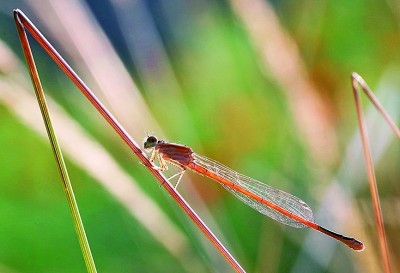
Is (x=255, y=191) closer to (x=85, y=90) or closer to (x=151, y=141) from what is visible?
(x=151, y=141)

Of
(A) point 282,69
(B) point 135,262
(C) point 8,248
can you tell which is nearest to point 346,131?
(A) point 282,69

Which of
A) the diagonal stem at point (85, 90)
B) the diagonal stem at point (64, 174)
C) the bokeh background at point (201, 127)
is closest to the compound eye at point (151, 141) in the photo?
the bokeh background at point (201, 127)

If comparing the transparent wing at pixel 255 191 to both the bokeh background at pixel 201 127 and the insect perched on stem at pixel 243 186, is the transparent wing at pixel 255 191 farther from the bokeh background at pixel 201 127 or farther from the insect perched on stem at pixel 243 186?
the bokeh background at pixel 201 127

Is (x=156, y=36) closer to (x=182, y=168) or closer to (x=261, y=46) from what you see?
(x=261, y=46)

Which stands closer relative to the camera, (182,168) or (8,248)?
(182,168)

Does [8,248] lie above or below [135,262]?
below

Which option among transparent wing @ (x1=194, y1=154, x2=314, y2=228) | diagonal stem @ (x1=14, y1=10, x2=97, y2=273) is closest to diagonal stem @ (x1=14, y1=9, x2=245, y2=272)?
diagonal stem @ (x1=14, y1=10, x2=97, y2=273)
